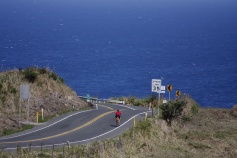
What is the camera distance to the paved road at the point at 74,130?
3056 cm

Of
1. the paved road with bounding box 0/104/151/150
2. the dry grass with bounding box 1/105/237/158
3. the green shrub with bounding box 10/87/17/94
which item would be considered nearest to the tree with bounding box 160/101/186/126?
the dry grass with bounding box 1/105/237/158

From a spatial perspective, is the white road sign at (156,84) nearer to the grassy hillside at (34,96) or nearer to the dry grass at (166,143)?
the dry grass at (166,143)

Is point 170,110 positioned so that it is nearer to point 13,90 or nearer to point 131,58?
point 13,90

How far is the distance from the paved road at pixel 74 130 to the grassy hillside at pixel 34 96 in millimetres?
1194

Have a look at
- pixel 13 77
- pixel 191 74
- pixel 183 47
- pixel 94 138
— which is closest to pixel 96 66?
pixel 191 74

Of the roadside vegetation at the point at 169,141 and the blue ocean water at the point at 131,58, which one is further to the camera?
the blue ocean water at the point at 131,58

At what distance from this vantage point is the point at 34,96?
40.0m

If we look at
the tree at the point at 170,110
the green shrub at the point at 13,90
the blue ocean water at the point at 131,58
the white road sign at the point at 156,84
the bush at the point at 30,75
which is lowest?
the tree at the point at 170,110

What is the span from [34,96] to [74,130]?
6843 millimetres

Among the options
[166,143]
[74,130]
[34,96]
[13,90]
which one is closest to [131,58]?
[34,96]

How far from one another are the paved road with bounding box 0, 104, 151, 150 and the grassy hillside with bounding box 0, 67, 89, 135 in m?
1.19

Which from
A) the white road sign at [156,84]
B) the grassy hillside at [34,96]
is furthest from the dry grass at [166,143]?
the grassy hillside at [34,96]

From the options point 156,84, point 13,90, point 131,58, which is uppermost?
Answer: point 131,58

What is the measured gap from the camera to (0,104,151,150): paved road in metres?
30.6
